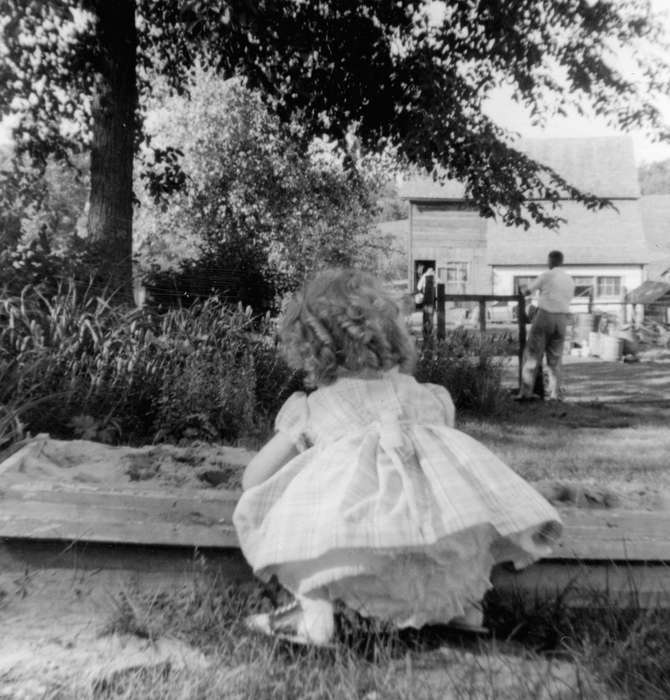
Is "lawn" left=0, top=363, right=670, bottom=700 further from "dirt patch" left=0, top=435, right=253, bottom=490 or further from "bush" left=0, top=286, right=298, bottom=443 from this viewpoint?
"bush" left=0, top=286, right=298, bottom=443

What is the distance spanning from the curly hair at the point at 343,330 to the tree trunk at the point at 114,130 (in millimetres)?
5740

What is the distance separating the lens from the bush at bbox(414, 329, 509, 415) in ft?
27.0

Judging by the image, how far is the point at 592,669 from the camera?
6.57 ft

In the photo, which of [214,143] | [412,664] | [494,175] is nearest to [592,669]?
[412,664]

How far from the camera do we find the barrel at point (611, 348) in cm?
1747

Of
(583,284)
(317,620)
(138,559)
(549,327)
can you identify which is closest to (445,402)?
(317,620)

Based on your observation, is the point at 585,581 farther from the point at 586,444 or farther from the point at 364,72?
the point at 364,72

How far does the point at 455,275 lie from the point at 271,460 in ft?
102

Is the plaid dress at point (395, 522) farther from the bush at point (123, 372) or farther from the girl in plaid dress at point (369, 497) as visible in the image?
the bush at point (123, 372)

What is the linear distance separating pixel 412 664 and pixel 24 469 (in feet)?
6.03

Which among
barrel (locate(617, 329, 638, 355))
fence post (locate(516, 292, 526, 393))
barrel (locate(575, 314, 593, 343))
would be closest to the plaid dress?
fence post (locate(516, 292, 526, 393))

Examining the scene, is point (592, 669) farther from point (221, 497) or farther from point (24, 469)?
point (24, 469)

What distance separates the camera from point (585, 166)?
34.0 metres

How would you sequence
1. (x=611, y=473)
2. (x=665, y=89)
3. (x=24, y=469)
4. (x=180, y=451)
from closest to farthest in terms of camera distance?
(x=24, y=469) < (x=180, y=451) < (x=611, y=473) < (x=665, y=89)
